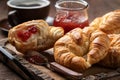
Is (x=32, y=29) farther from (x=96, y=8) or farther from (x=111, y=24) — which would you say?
(x=96, y=8)

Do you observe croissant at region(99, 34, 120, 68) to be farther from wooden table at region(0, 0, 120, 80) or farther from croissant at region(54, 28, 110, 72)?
wooden table at region(0, 0, 120, 80)

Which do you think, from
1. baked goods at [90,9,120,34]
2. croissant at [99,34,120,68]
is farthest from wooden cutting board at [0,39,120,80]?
baked goods at [90,9,120,34]

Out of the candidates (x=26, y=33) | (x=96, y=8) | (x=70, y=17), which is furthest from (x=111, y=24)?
(x=96, y=8)

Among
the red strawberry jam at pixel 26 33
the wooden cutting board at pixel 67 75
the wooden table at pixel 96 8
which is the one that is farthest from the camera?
the wooden table at pixel 96 8

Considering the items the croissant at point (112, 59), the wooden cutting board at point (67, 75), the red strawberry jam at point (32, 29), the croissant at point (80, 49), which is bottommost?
the wooden cutting board at point (67, 75)

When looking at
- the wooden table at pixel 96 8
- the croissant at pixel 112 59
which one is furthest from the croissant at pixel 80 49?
the wooden table at pixel 96 8

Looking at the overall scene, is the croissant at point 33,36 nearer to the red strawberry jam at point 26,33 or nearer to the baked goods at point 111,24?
the red strawberry jam at point 26,33

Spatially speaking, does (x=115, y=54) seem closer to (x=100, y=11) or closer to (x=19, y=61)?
(x=19, y=61)
